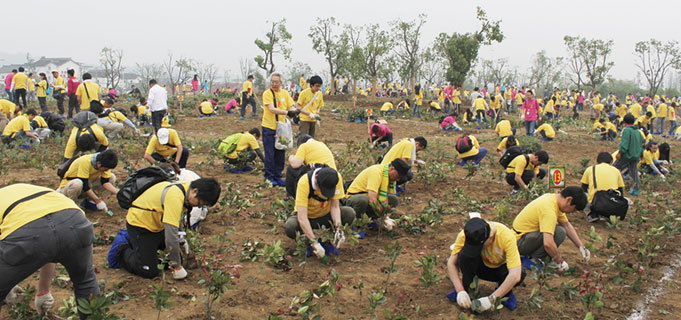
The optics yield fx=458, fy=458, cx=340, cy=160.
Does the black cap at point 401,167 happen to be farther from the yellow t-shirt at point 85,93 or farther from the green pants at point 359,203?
the yellow t-shirt at point 85,93

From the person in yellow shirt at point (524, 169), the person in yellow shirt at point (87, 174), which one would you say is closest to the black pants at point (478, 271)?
the person in yellow shirt at point (524, 169)

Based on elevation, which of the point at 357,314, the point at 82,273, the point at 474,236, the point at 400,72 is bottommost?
the point at 357,314

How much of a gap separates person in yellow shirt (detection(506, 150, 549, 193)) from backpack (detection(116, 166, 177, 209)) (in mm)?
5072

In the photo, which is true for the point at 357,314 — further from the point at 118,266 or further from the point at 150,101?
the point at 150,101

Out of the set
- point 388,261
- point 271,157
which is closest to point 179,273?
point 388,261

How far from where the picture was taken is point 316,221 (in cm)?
450

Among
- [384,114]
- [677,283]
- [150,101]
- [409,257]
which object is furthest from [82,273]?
[384,114]

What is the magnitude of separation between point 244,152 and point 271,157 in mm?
1026

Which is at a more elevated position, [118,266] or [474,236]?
[474,236]

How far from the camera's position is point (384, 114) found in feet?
62.0

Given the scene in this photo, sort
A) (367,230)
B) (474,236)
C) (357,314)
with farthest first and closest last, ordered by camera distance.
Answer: (367,230) → (357,314) → (474,236)

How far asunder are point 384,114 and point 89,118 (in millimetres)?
13692

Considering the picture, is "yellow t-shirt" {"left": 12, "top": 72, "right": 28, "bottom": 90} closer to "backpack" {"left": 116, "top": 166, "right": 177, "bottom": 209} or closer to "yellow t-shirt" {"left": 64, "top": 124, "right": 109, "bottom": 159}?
"yellow t-shirt" {"left": 64, "top": 124, "right": 109, "bottom": 159}

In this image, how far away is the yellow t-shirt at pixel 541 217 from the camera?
3859 millimetres
